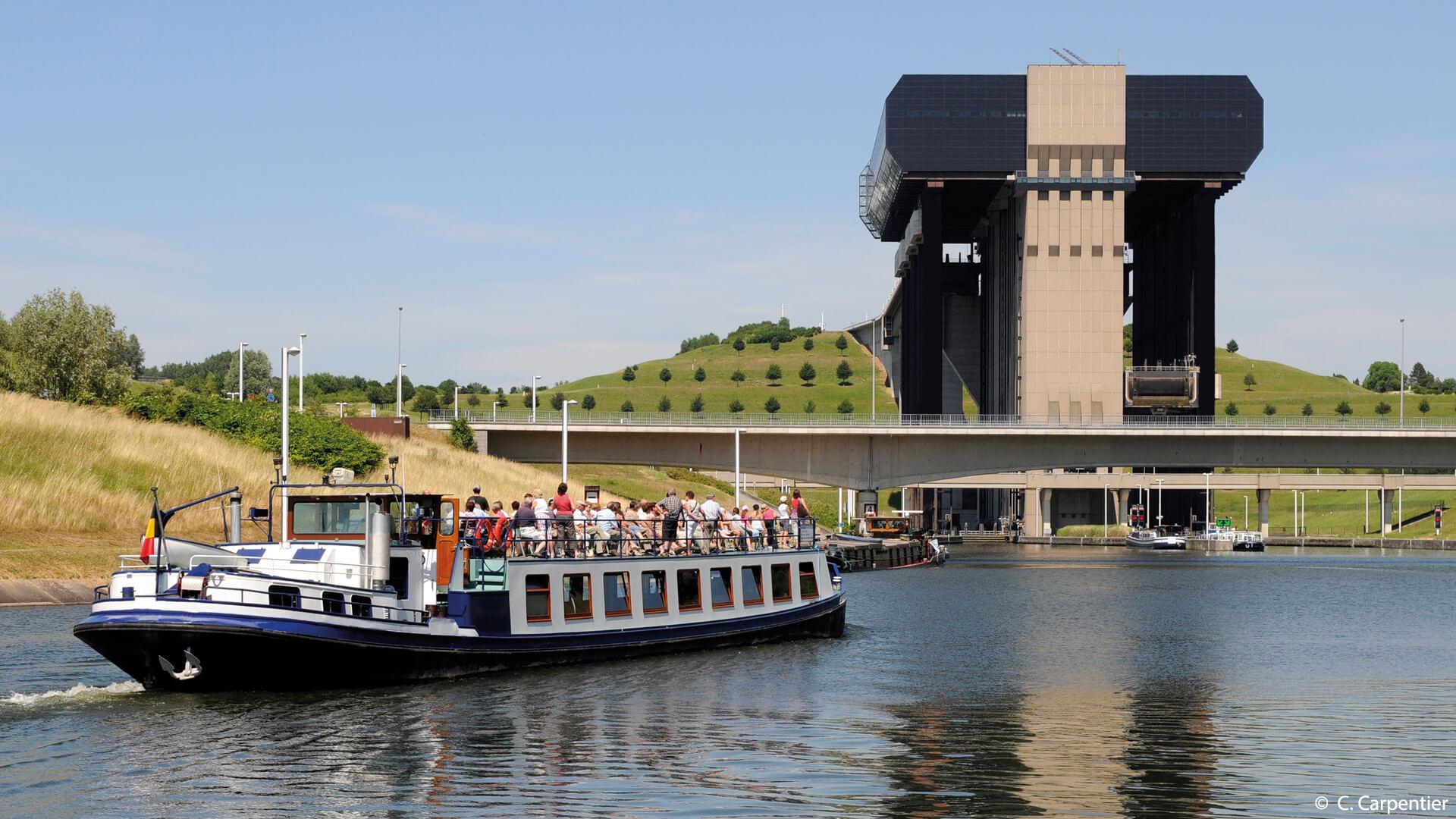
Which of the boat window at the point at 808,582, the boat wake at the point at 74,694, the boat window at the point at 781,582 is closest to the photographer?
the boat wake at the point at 74,694

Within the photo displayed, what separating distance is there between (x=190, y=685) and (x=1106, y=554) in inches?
3802

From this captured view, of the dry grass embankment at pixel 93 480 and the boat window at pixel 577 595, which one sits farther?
the dry grass embankment at pixel 93 480

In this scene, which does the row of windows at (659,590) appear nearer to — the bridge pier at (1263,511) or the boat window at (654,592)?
the boat window at (654,592)

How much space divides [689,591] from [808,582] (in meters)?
6.01

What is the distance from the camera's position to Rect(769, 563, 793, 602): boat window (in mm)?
45438

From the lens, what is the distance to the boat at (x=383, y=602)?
1221 inches

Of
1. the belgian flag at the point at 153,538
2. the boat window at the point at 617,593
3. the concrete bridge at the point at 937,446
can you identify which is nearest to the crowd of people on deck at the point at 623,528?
the boat window at the point at 617,593

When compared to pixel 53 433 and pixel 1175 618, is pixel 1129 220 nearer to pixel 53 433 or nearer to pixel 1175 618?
pixel 1175 618

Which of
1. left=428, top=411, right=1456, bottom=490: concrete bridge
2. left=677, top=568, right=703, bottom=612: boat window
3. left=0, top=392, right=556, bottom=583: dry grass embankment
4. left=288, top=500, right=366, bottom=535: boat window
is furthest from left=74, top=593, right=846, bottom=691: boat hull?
left=428, top=411, right=1456, bottom=490: concrete bridge

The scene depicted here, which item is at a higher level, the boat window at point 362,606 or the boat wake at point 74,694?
the boat window at point 362,606

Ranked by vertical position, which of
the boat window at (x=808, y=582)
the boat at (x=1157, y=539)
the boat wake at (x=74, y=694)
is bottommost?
the boat at (x=1157, y=539)

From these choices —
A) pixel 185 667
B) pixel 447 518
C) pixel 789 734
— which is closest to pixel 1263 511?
pixel 447 518

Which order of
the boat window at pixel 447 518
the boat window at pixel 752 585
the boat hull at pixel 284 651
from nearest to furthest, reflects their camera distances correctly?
the boat hull at pixel 284 651
the boat window at pixel 447 518
the boat window at pixel 752 585

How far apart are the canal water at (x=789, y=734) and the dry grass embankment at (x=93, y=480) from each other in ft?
17.8
